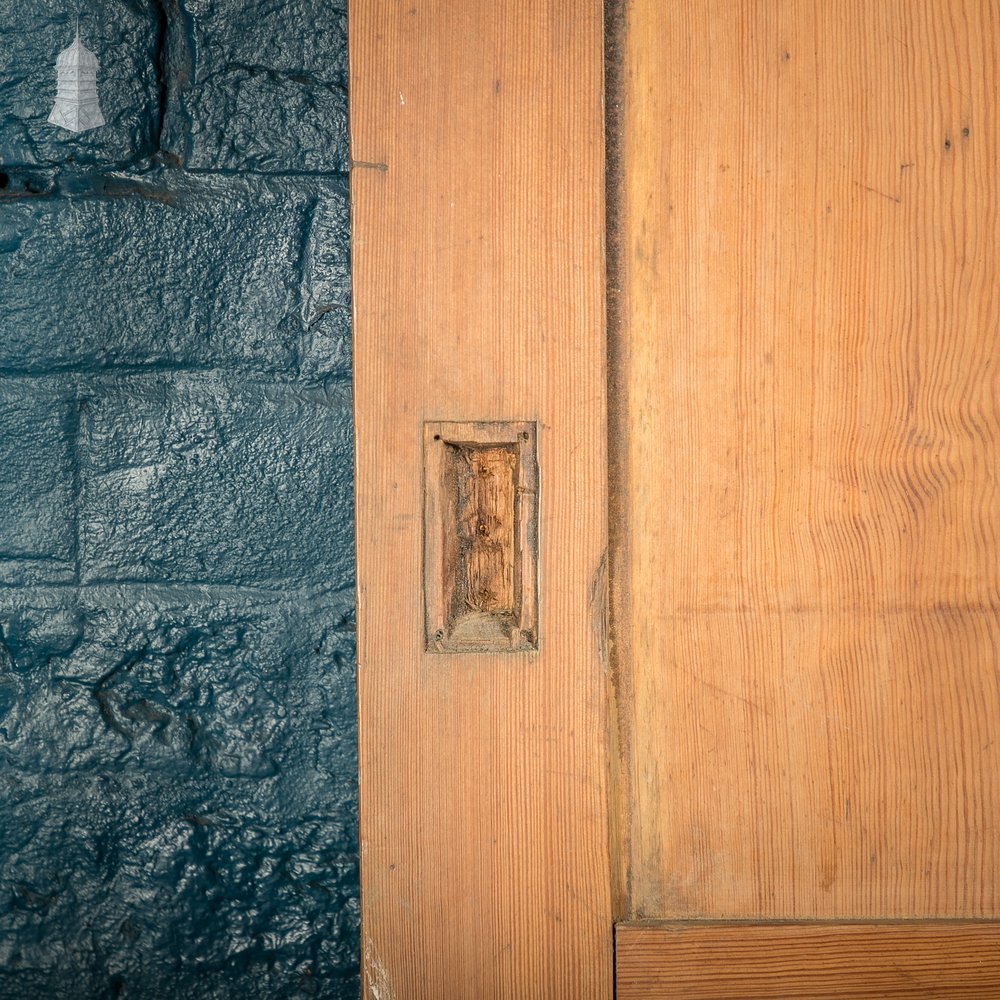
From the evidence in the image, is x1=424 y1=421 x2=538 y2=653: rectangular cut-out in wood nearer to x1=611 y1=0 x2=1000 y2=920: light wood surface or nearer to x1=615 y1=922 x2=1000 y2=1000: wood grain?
x1=611 y1=0 x2=1000 y2=920: light wood surface

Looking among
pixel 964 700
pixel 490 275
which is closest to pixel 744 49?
pixel 490 275

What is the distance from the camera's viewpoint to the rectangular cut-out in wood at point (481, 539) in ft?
1.90

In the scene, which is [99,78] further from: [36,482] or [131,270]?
[36,482]

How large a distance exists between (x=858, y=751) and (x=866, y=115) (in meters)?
0.46

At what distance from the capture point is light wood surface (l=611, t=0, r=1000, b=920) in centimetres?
57

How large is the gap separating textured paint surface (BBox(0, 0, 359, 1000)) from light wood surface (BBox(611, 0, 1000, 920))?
0.81ft

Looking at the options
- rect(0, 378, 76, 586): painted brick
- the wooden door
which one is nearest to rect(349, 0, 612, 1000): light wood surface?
the wooden door

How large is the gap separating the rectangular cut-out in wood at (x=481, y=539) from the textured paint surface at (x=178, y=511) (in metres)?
0.10

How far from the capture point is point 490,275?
0.58 meters

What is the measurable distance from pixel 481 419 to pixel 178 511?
0.26 metres

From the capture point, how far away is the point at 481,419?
0.58m

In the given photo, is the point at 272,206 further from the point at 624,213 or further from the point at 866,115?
the point at 866,115

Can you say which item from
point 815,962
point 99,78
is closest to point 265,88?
point 99,78

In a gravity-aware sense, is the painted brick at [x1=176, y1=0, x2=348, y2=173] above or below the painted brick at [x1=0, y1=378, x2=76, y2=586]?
above
